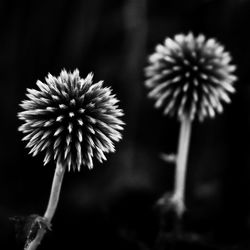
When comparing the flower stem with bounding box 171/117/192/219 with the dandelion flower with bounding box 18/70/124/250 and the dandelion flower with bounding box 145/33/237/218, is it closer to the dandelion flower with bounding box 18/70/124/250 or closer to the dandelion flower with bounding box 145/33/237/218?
the dandelion flower with bounding box 145/33/237/218

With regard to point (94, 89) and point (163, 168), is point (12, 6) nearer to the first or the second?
point (163, 168)

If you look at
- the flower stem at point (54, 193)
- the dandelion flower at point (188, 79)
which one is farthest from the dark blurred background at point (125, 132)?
the flower stem at point (54, 193)

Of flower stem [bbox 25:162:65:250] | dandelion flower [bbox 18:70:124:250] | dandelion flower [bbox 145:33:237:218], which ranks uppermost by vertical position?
dandelion flower [bbox 145:33:237:218]

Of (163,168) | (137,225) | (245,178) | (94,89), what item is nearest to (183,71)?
(94,89)

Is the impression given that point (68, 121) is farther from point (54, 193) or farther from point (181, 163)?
point (181, 163)

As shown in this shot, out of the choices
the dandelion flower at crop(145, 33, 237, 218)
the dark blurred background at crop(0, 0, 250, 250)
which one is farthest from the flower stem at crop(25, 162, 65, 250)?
the dark blurred background at crop(0, 0, 250, 250)

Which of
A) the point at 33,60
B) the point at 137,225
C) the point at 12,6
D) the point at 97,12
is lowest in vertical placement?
the point at 137,225

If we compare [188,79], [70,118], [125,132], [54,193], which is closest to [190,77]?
[188,79]

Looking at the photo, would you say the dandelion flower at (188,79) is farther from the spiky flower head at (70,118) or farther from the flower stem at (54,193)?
the flower stem at (54,193)
